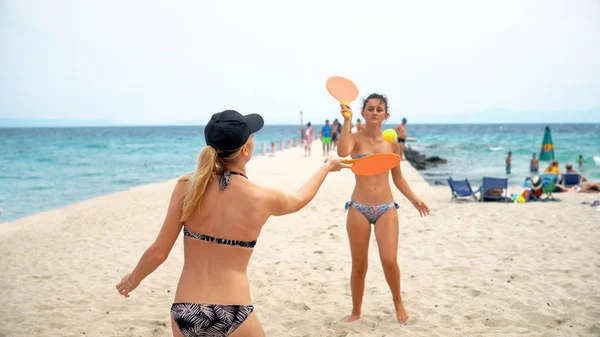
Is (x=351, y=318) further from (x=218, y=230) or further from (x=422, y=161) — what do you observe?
(x=422, y=161)

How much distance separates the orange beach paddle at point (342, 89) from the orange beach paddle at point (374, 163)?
54 cm

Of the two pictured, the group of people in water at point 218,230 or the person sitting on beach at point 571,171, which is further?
the person sitting on beach at point 571,171

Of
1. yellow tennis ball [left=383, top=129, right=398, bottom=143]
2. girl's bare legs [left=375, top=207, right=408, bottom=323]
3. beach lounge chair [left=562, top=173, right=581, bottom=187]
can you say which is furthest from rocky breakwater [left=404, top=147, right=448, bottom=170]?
girl's bare legs [left=375, top=207, right=408, bottom=323]

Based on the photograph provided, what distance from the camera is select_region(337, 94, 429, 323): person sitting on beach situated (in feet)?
13.6

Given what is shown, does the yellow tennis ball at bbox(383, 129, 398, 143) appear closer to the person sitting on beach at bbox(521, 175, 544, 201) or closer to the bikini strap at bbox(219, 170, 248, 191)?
the bikini strap at bbox(219, 170, 248, 191)

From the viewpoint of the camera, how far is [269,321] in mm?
4633

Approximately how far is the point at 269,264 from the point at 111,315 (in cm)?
220

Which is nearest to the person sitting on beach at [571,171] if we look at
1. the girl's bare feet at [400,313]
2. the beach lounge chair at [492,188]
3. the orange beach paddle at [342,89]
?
the beach lounge chair at [492,188]

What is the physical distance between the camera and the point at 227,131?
2193 mm

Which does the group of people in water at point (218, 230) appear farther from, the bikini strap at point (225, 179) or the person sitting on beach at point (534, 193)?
the person sitting on beach at point (534, 193)

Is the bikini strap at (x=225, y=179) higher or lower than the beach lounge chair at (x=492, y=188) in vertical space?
higher

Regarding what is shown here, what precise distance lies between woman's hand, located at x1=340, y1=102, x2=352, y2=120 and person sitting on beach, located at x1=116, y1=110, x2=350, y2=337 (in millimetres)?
1489

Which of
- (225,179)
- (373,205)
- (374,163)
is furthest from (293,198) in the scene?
(373,205)

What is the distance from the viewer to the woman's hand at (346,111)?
3645 mm
